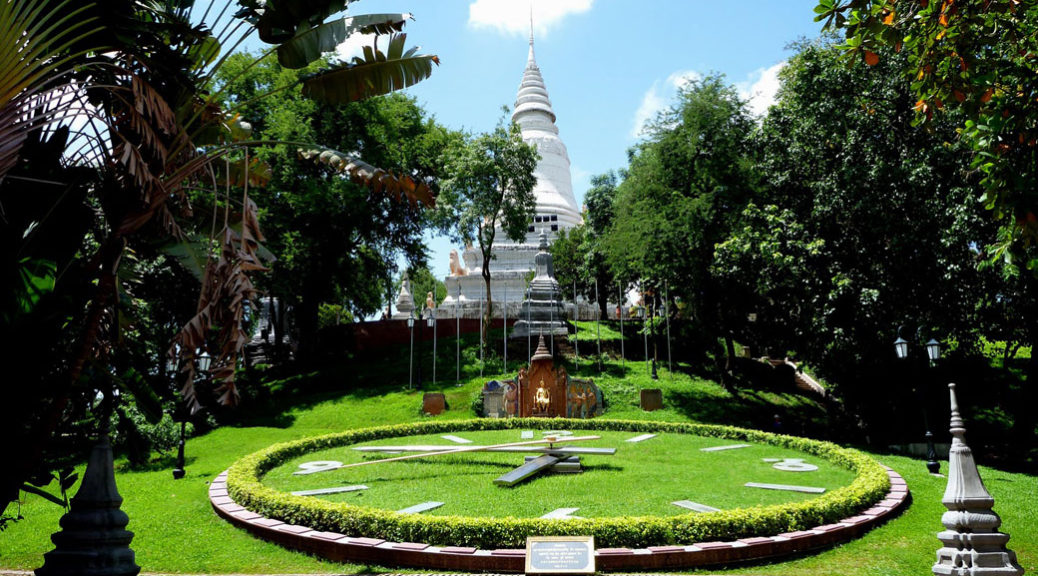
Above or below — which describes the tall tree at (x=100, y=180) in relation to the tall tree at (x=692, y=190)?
below

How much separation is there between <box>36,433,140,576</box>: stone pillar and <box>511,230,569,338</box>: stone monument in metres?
23.4

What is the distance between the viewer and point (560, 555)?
21.1 feet

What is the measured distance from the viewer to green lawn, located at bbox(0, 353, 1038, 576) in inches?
278

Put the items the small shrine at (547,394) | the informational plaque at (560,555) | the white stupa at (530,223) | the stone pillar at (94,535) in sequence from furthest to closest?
1. the white stupa at (530,223)
2. the small shrine at (547,394)
3. the informational plaque at (560,555)
4. the stone pillar at (94,535)

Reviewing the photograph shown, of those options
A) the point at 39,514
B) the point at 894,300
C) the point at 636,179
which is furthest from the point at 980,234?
the point at 39,514

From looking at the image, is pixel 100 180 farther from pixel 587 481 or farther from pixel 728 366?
pixel 728 366

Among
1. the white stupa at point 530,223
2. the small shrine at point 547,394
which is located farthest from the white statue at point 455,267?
the small shrine at point 547,394

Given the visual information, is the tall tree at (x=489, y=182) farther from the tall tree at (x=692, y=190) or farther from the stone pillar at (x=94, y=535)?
the stone pillar at (x=94, y=535)

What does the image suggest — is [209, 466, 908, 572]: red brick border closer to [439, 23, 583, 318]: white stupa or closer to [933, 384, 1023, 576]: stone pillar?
[933, 384, 1023, 576]: stone pillar

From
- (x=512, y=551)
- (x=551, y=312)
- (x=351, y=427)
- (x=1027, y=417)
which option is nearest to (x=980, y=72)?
(x=512, y=551)

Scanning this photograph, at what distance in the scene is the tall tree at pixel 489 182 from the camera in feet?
91.0

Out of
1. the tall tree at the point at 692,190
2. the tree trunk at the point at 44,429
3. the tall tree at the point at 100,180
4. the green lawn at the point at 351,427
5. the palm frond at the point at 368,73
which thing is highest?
the tall tree at the point at 692,190

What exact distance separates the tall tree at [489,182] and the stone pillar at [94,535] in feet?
75.2

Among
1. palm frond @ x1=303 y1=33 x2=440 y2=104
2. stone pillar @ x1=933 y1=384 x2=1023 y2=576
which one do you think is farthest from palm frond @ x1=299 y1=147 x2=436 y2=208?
stone pillar @ x1=933 y1=384 x2=1023 y2=576
